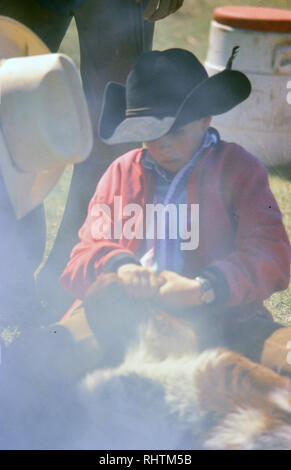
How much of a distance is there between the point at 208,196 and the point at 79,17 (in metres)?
0.45

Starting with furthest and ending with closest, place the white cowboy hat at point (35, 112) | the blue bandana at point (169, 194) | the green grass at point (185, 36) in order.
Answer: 1. the green grass at point (185, 36)
2. the blue bandana at point (169, 194)
3. the white cowboy hat at point (35, 112)

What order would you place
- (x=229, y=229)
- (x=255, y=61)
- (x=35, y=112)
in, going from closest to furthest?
(x=35, y=112) < (x=229, y=229) < (x=255, y=61)

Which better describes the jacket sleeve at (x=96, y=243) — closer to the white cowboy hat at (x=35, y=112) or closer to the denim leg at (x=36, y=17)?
the white cowboy hat at (x=35, y=112)

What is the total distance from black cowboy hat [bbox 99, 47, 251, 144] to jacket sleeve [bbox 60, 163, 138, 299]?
0.12 metres

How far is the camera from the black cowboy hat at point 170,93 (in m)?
1.29

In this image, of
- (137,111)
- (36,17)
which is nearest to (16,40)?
(36,17)

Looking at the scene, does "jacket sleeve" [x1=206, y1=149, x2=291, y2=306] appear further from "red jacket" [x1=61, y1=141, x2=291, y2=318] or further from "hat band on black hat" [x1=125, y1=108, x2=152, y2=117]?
"hat band on black hat" [x1=125, y1=108, x2=152, y2=117]

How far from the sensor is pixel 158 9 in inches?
54.7

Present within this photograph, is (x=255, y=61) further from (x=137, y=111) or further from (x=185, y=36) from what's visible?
(x=137, y=111)

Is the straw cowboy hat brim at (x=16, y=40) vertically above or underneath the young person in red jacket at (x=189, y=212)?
above

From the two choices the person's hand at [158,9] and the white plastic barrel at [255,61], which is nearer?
the person's hand at [158,9]

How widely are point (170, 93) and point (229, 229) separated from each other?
28 centimetres

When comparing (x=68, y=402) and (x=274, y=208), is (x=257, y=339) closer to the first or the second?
(x=274, y=208)

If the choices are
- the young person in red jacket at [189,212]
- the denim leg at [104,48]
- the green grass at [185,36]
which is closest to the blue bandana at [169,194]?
the young person in red jacket at [189,212]
